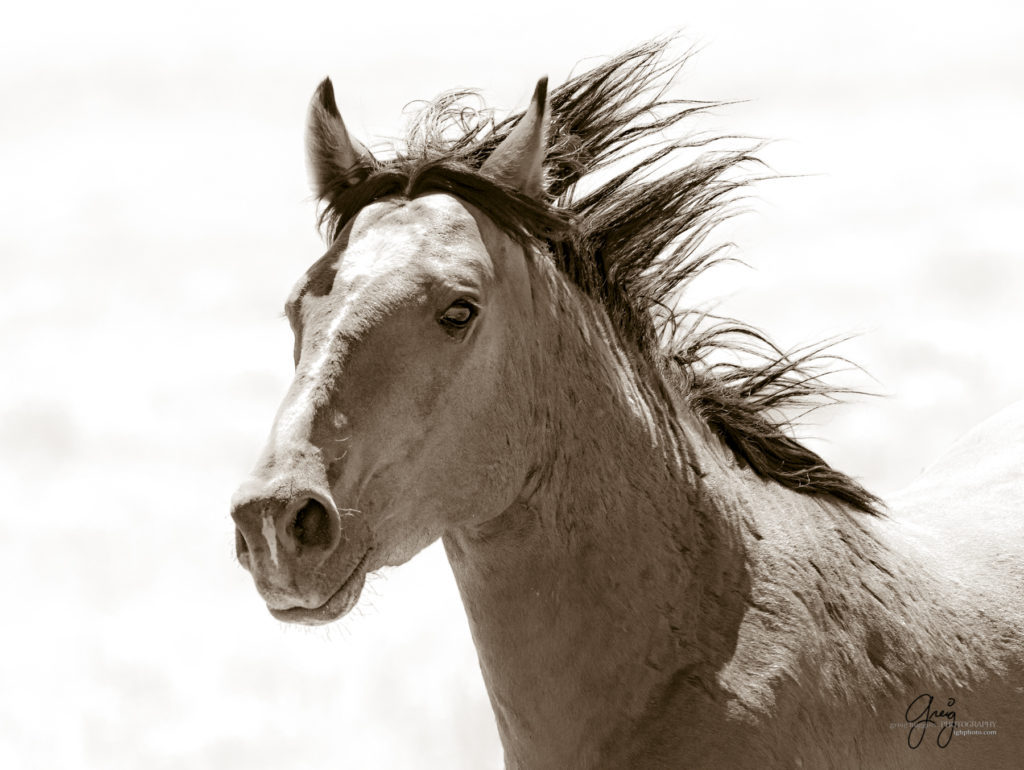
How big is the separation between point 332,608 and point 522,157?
55.7 inches

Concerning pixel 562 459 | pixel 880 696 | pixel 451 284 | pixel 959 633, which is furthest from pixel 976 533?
pixel 451 284

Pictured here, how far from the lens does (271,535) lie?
303 centimetres

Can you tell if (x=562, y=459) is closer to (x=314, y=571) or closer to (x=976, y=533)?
(x=314, y=571)

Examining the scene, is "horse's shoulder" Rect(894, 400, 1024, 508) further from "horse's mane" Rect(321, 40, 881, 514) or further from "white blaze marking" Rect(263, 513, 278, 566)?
"white blaze marking" Rect(263, 513, 278, 566)

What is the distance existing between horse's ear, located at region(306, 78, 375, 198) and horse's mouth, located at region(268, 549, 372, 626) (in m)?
1.26

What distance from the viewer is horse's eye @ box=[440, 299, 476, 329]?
342 centimetres

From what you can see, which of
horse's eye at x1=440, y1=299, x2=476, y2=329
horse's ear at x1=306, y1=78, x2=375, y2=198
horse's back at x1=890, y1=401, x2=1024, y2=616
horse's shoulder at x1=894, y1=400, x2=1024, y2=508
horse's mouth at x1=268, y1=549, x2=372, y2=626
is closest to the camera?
horse's mouth at x1=268, y1=549, x2=372, y2=626

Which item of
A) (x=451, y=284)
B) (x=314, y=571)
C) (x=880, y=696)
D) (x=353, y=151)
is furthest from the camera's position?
(x=353, y=151)

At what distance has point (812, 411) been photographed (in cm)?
461

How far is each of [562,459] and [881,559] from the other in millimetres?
1108

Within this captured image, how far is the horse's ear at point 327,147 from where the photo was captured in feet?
13.1

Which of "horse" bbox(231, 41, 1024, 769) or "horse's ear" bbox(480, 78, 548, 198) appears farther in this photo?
"horse's ear" bbox(480, 78, 548, 198)
